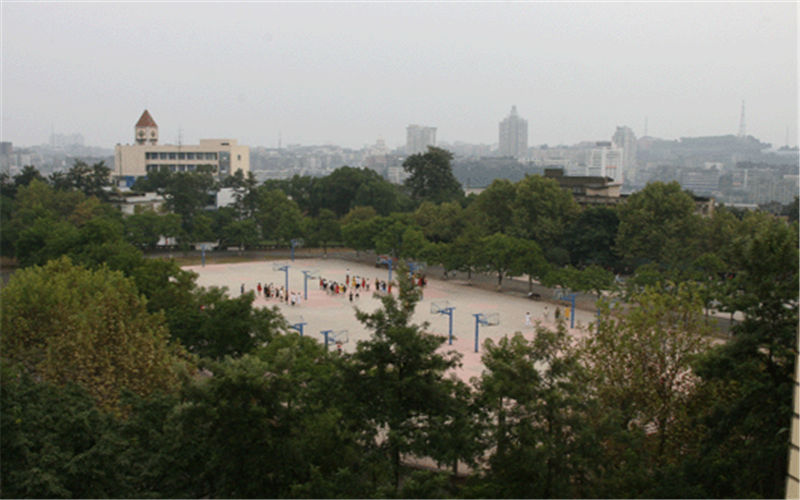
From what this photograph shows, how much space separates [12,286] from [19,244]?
1226 cm

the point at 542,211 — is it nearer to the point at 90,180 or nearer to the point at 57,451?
the point at 57,451

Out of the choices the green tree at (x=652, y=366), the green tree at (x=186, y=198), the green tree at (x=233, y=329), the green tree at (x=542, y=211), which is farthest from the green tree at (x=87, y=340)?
the green tree at (x=186, y=198)

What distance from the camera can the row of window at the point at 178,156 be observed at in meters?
49.6

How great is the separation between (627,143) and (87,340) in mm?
115985

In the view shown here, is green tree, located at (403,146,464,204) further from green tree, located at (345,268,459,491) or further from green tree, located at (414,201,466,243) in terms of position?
green tree, located at (345,268,459,491)

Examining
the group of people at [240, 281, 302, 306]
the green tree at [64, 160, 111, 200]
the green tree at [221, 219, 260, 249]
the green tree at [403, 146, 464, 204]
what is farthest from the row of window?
the group of people at [240, 281, 302, 306]

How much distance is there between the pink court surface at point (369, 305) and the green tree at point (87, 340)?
595 centimetres

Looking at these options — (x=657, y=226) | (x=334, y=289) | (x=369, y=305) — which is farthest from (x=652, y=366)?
(x=657, y=226)

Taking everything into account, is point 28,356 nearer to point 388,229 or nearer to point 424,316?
point 424,316

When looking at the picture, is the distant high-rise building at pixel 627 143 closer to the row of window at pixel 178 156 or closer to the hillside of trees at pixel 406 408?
the row of window at pixel 178 156

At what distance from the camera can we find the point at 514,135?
464 feet

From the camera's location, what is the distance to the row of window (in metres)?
49.6

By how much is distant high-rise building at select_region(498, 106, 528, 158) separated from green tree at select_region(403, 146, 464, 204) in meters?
104

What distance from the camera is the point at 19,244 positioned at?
71.5 ft
